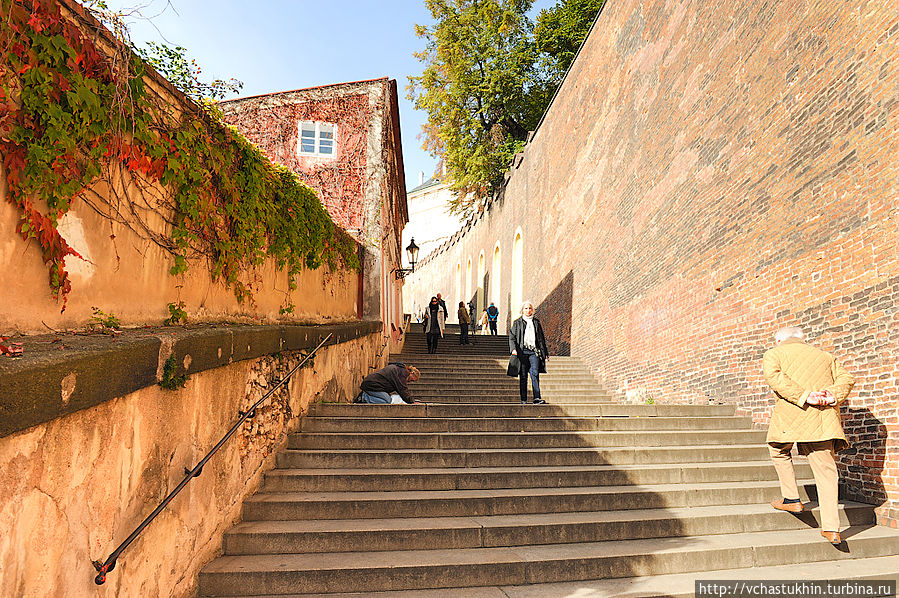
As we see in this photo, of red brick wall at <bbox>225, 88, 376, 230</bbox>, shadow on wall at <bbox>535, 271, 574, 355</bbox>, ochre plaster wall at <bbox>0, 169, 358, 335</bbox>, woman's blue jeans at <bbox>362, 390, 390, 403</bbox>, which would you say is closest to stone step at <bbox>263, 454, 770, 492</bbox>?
ochre plaster wall at <bbox>0, 169, 358, 335</bbox>

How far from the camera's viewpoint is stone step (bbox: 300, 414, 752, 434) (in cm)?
603

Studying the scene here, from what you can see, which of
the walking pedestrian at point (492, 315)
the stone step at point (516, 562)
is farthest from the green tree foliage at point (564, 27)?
the stone step at point (516, 562)

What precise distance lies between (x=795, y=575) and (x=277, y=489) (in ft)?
13.6

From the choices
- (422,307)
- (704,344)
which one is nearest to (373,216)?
(704,344)

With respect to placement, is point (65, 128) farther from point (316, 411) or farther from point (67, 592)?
point (316, 411)

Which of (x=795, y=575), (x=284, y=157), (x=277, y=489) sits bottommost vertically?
(x=795, y=575)

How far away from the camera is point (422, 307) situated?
151ft

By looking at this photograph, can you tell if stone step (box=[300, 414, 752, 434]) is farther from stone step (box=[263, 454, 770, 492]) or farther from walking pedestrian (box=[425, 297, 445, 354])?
walking pedestrian (box=[425, 297, 445, 354])

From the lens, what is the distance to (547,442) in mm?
6004

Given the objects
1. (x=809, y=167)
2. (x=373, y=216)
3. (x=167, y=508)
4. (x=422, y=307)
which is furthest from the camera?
(x=422, y=307)

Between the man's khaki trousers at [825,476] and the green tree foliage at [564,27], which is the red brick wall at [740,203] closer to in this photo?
the man's khaki trousers at [825,476]

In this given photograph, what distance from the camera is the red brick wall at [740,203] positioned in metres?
5.16

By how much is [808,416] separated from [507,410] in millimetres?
3385

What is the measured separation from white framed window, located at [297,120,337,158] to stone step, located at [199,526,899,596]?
8.73 m
